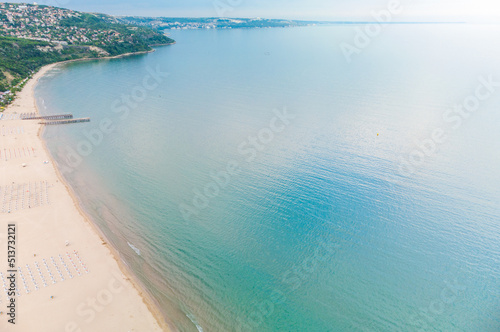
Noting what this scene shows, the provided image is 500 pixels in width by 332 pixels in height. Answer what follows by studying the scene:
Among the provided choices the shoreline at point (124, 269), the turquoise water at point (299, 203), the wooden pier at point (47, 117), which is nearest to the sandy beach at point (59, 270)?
the shoreline at point (124, 269)

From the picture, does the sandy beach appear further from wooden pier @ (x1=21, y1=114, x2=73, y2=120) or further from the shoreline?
wooden pier @ (x1=21, y1=114, x2=73, y2=120)

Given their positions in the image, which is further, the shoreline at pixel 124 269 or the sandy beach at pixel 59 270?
the shoreline at pixel 124 269

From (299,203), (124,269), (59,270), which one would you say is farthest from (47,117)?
(299,203)

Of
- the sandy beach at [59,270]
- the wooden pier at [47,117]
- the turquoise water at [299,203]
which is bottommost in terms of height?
the wooden pier at [47,117]

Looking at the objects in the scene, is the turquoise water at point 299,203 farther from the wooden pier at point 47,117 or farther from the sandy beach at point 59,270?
the wooden pier at point 47,117

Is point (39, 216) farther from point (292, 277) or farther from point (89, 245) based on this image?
point (292, 277)

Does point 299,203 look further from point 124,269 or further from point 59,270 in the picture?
point 59,270
